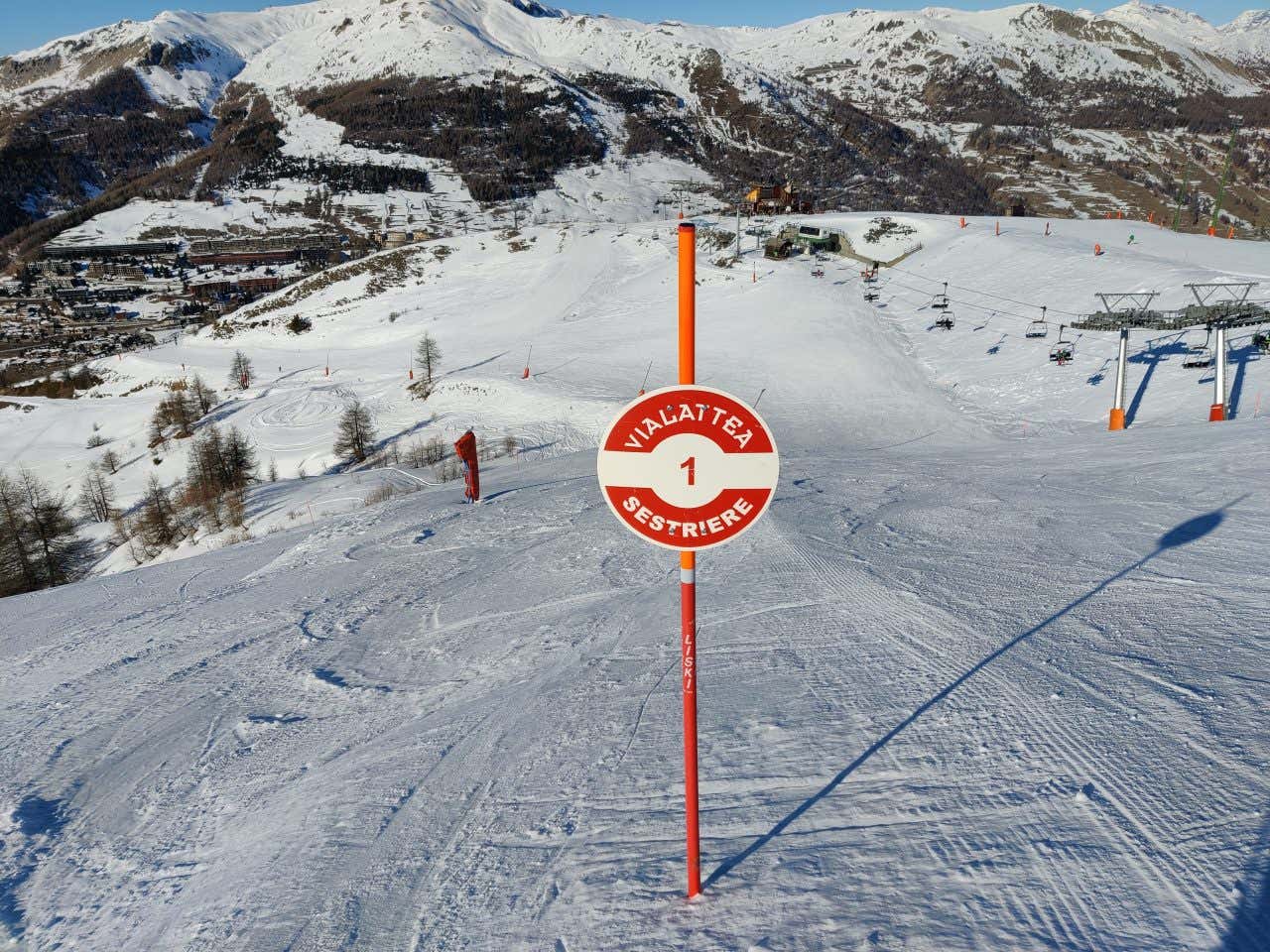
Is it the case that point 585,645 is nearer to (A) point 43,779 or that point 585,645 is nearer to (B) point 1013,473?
(A) point 43,779

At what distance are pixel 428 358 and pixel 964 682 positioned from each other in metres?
37.9

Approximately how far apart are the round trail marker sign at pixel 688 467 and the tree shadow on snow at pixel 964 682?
5.57 feet

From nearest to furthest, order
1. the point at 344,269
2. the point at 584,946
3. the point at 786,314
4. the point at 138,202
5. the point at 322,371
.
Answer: the point at 584,946
the point at 786,314
the point at 322,371
the point at 344,269
the point at 138,202

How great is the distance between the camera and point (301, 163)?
7170 inches

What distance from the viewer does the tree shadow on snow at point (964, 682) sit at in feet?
11.0

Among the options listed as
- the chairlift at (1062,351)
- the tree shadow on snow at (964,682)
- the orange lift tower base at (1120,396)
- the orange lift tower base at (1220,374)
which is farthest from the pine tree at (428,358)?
the tree shadow on snow at (964,682)

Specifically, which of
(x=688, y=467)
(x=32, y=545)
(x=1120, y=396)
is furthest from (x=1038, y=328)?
(x=32, y=545)

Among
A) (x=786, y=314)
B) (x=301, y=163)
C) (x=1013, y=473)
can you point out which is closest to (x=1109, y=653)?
(x=1013, y=473)

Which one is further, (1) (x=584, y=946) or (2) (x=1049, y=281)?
(2) (x=1049, y=281)

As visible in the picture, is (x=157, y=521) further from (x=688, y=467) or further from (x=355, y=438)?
(x=688, y=467)

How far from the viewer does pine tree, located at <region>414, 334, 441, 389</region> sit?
128ft

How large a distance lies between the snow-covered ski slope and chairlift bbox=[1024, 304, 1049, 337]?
19184 mm

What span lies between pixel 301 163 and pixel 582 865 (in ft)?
716

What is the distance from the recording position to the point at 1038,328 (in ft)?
103
